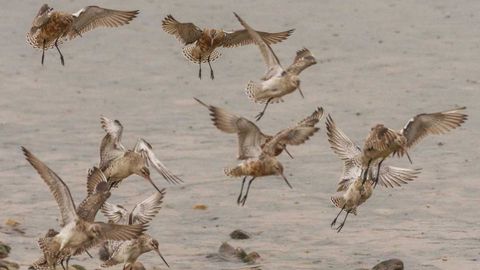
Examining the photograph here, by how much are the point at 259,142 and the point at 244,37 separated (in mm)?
1697

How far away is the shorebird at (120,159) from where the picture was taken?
17.7 meters

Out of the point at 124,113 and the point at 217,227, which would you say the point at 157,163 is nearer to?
the point at 217,227

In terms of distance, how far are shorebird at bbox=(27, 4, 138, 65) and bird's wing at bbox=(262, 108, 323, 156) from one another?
2.01 metres

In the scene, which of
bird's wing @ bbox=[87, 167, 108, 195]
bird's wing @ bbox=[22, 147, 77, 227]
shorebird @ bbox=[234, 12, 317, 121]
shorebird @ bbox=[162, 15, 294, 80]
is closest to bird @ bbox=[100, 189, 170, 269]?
bird's wing @ bbox=[87, 167, 108, 195]

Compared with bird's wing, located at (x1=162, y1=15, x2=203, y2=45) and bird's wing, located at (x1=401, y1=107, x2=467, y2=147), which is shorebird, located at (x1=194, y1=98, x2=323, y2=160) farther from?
bird's wing, located at (x1=162, y1=15, x2=203, y2=45)

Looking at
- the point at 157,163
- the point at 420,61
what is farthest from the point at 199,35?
the point at 420,61

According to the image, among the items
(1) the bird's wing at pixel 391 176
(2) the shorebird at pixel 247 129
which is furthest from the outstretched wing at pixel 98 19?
(1) the bird's wing at pixel 391 176

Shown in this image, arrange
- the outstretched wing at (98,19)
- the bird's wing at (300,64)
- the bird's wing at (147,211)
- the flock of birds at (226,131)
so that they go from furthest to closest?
the outstretched wing at (98,19), the bird's wing at (300,64), the bird's wing at (147,211), the flock of birds at (226,131)

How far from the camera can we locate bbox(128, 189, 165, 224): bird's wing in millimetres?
17922

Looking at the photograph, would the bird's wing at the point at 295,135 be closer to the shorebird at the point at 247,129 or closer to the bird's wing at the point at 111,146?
the shorebird at the point at 247,129

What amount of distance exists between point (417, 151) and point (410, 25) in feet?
18.3

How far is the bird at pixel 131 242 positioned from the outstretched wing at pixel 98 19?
6.42 feet

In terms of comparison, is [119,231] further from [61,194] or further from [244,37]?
[244,37]

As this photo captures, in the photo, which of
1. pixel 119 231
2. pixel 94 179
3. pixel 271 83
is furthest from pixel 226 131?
pixel 119 231
